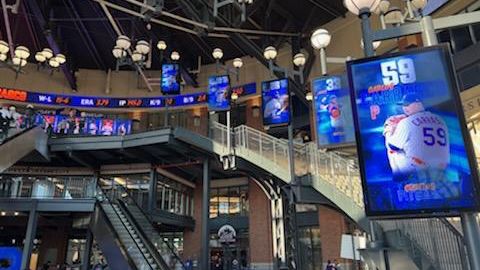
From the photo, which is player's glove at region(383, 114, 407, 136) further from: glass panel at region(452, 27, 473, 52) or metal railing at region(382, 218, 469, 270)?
glass panel at region(452, 27, 473, 52)

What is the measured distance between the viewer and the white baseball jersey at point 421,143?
3.83m

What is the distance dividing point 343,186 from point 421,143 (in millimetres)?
9317

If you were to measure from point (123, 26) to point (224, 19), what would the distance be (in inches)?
371

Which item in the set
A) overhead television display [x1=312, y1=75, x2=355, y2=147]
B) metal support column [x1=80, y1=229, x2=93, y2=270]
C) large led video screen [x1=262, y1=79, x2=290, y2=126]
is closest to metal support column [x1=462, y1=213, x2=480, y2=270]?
overhead television display [x1=312, y1=75, x2=355, y2=147]

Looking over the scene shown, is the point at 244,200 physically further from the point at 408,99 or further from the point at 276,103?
the point at 408,99

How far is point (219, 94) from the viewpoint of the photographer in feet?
57.8

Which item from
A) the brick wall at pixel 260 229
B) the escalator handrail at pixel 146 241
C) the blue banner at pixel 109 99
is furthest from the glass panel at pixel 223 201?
the escalator handrail at pixel 146 241

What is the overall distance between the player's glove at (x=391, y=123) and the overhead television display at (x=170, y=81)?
16.1m

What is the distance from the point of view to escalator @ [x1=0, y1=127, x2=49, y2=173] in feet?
54.2

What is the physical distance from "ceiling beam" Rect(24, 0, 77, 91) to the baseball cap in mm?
19797

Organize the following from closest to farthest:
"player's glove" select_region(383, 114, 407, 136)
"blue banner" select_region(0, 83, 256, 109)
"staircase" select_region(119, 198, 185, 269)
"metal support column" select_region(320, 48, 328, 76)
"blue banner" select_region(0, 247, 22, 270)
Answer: "player's glove" select_region(383, 114, 407, 136) → "metal support column" select_region(320, 48, 328, 76) → "staircase" select_region(119, 198, 185, 269) → "blue banner" select_region(0, 247, 22, 270) → "blue banner" select_region(0, 83, 256, 109)

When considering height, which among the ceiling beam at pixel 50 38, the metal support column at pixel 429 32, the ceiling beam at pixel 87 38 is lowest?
the metal support column at pixel 429 32

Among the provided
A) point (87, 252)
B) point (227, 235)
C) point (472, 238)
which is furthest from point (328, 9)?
point (472, 238)

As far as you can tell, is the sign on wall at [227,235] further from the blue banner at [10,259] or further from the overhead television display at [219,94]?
the blue banner at [10,259]
